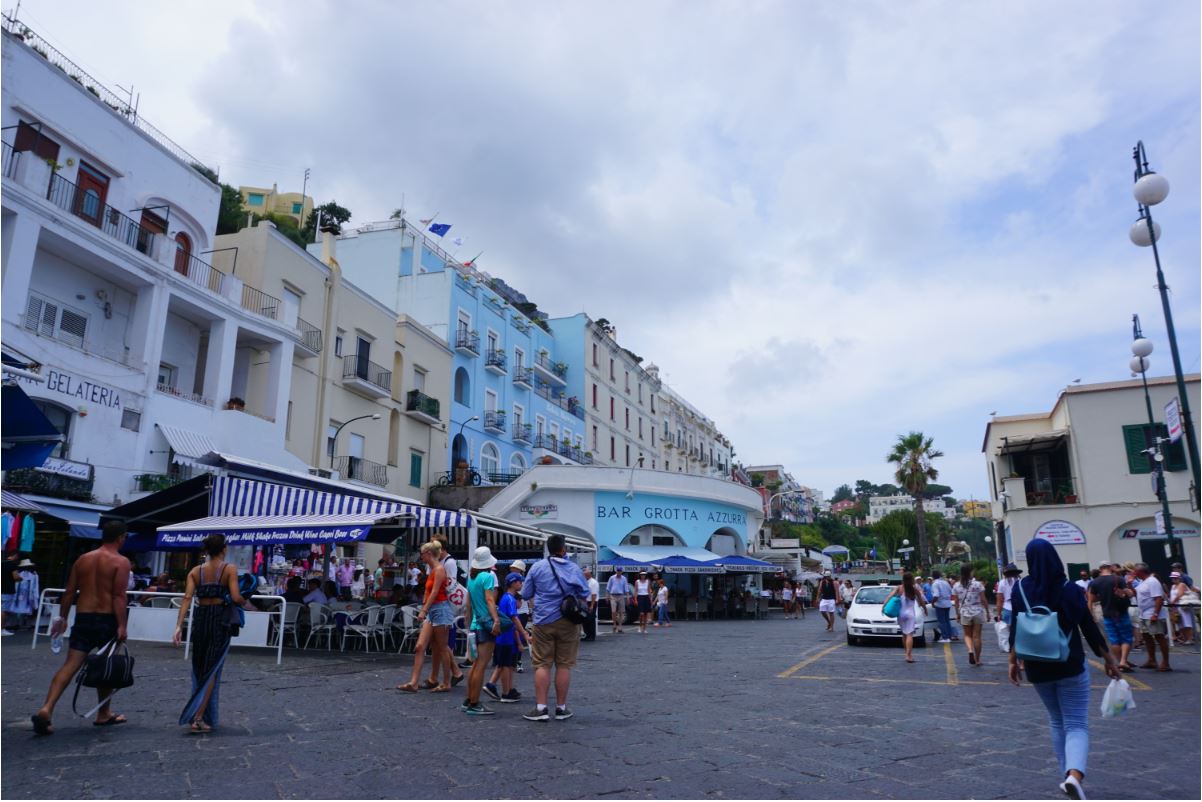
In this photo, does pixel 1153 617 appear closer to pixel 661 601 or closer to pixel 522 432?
pixel 661 601

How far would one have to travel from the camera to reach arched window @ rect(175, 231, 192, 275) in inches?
921

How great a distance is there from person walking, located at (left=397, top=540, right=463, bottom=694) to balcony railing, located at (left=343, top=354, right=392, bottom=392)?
20812 mm

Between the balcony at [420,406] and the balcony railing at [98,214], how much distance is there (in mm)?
11869

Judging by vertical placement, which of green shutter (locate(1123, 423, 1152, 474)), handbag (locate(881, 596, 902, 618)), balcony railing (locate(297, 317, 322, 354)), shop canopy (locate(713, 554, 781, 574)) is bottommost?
handbag (locate(881, 596, 902, 618))

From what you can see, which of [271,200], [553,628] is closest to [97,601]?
[553,628]

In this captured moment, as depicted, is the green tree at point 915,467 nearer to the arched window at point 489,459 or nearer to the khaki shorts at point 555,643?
the arched window at point 489,459

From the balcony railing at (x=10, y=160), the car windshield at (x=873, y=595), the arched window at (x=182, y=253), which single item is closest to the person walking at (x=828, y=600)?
the car windshield at (x=873, y=595)

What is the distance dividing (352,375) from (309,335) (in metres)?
2.24

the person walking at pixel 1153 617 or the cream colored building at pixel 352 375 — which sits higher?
the cream colored building at pixel 352 375

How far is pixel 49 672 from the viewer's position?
9.76 meters

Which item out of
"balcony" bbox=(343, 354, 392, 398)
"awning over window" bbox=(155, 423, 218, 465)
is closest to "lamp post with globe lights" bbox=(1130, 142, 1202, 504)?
"awning over window" bbox=(155, 423, 218, 465)

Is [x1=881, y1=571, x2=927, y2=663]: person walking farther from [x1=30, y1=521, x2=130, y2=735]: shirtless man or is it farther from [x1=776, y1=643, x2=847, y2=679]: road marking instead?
[x1=30, y1=521, x2=130, y2=735]: shirtless man

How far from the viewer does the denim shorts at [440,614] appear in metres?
9.12

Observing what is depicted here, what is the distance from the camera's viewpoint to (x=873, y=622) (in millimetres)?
17547
